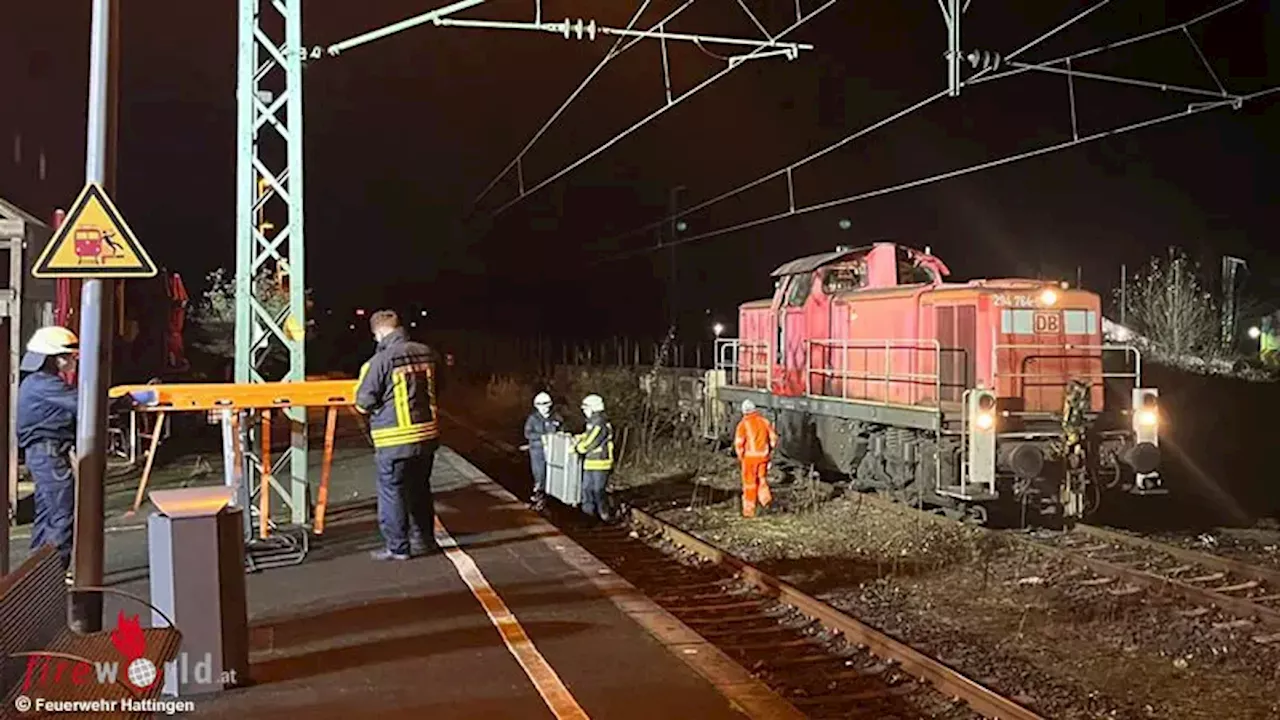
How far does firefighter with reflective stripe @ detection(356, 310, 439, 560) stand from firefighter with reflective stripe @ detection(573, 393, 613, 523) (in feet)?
13.9

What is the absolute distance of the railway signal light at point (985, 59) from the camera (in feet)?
39.4

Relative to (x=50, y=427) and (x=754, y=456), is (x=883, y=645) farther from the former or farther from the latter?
(x=754, y=456)

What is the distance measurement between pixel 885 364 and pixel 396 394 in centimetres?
771

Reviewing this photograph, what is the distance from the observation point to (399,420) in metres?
9.08

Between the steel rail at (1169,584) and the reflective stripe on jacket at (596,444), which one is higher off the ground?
the reflective stripe on jacket at (596,444)

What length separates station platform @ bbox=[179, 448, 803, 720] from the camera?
5703 millimetres

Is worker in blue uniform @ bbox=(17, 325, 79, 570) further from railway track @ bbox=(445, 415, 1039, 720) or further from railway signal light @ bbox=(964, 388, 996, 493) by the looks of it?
railway signal light @ bbox=(964, 388, 996, 493)

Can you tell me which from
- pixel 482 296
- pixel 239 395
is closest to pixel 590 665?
pixel 239 395

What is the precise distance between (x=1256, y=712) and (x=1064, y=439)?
6.35m

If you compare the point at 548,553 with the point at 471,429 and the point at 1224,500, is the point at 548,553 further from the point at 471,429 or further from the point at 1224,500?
the point at 471,429

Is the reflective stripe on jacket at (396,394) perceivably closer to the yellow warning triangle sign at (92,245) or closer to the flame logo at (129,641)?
the yellow warning triangle sign at (92,245)

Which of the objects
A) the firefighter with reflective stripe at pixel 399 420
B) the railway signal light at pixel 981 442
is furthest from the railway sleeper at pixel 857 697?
the railway signal light at pixel 981 442

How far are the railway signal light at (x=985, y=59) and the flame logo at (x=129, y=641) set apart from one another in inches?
389

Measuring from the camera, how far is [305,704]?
18.6ft
